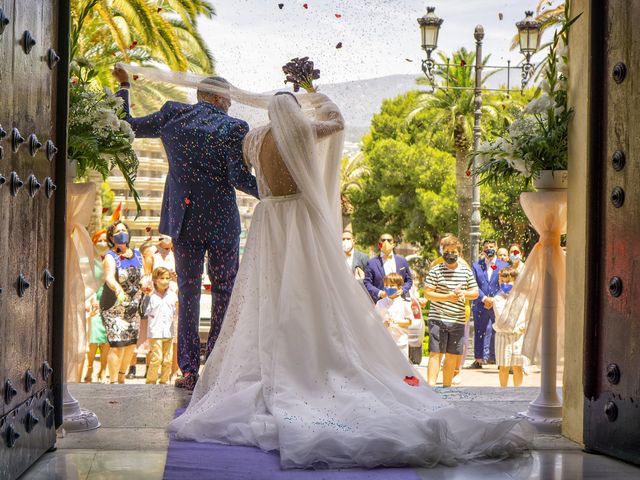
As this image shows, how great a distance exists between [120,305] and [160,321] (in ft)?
1.50

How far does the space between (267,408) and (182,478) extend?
1073 mm

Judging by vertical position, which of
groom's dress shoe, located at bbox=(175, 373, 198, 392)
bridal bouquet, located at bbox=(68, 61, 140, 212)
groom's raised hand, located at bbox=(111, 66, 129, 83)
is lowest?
groom's dress shoe, located at bbox=(175, 373, 198, 392)

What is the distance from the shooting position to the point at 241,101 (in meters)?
6.99

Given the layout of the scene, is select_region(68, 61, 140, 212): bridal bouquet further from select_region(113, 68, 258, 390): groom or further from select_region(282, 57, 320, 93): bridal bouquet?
select_region(282, 57, 320, 93): bridal bouquet

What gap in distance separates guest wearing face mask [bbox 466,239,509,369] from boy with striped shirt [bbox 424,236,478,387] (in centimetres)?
191

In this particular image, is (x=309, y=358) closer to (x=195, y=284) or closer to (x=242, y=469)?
(x=242, y=469)

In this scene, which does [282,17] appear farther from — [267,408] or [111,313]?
[111,313]

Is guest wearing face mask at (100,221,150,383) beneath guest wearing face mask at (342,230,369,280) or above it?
beneath

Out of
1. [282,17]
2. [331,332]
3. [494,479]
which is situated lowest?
[494,479]

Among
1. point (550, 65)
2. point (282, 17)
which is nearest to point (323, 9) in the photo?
point (282, 17)

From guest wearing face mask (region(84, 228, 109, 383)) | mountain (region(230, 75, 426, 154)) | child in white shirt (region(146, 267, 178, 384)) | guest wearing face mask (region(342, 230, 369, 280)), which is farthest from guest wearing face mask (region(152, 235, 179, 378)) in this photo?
mountain (region(230, 75, 426, 154))

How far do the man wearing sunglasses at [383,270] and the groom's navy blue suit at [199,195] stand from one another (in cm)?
347

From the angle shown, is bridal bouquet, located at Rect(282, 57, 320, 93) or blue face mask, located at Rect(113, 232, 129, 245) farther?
blue face mask, located at Rect(113, 232, 129, 245)

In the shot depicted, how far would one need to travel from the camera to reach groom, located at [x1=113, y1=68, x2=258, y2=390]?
6977 mm
